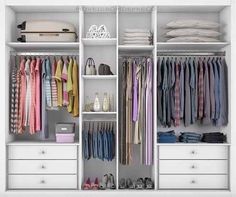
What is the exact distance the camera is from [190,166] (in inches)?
207

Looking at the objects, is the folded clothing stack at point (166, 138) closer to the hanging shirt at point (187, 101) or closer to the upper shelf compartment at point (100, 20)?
the hanging shirt at point (187, 101)

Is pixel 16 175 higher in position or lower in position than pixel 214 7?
lower

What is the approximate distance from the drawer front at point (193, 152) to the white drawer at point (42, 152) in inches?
41.1

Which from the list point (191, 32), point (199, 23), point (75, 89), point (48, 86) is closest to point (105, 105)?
point (75, 89)

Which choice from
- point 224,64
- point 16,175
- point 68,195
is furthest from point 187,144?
point 16,175

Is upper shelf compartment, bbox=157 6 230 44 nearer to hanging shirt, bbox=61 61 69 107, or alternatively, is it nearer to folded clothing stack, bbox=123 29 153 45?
folded clothing stack, bbox=123 29 153 45

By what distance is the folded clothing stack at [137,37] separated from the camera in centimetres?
537

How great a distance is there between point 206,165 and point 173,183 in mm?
430

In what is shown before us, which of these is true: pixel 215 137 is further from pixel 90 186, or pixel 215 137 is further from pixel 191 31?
pixel 90 186

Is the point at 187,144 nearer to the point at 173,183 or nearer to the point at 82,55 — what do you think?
the point at 173,183

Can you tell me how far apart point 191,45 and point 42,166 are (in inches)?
87.8

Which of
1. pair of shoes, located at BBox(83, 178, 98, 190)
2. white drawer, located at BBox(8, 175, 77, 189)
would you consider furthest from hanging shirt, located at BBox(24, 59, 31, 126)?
pair of shoes, located at BBox(83, 178, 98, 190)

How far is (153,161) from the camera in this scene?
210 inches
